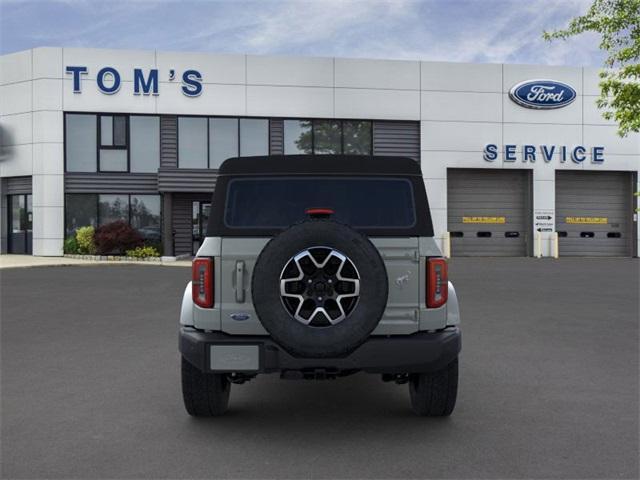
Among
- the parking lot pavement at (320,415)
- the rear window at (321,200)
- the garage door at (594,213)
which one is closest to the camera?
the parking lot pavement at (320,415)

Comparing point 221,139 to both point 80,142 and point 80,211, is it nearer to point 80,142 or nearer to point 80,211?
point 80,142

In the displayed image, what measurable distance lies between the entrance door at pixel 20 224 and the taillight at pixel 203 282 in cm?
2375

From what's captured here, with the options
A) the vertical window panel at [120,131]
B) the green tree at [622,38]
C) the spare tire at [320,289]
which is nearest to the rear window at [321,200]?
the spare tire at [320,289]

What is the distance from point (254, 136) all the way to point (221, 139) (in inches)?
55.0

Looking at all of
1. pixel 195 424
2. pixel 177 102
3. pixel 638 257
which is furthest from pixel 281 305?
pixel 638 257

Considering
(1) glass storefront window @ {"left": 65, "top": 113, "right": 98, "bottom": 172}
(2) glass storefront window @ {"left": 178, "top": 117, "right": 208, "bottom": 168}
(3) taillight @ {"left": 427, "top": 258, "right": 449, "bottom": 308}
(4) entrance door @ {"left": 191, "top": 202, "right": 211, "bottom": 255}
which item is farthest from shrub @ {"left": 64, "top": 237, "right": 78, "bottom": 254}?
(3) taillight @ {"left": 427, "top": 258, "right": 449, "bottom": 308}

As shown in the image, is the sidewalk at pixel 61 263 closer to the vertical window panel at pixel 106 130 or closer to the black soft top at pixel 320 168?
the vertical window panel at pixel 106 130

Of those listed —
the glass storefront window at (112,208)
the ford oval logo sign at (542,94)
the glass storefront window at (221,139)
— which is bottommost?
the glass storefront window at (112,208)

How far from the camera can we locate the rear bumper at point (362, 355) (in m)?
3.67

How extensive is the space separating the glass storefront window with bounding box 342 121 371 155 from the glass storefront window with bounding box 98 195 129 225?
31.6 feet

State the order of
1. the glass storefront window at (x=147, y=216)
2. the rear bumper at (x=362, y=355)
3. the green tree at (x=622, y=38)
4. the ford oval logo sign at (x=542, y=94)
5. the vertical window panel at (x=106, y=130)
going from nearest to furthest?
the rear bumper at (x=362, y=355), the green tree at (x=622, y=38), the vertical window panel at (x=106, y=130), the glass storefront window at (x=147, y=216), the ford oval logo sign at (x=542, y=94)

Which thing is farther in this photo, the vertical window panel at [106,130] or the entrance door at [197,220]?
the entrance door at [197,220]

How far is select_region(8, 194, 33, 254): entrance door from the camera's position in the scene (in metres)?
24.9

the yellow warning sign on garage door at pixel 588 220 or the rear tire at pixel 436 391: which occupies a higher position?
the yellow warning sign on garage door at pixel 588 220
